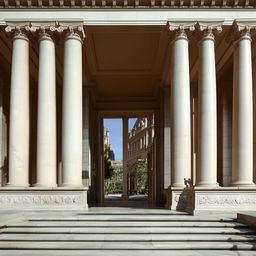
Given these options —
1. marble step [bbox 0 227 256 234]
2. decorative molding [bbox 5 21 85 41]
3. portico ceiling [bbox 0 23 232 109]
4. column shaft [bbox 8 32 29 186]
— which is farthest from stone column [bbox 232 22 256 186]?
column shaft [bbox 8 32 29 186]

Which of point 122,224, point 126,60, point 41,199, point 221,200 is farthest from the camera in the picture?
point 126,60

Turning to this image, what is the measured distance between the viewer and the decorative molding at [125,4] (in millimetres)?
35625

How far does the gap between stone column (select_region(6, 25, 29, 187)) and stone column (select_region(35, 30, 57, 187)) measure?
1308mm

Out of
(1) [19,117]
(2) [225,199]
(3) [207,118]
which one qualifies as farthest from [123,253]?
(1) [19,117]

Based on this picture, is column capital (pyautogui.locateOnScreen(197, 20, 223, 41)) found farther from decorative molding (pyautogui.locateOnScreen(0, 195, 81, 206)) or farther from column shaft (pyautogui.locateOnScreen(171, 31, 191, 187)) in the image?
decorative molding (pyautogui.locateOnScreen(0, 195, 81, 206))

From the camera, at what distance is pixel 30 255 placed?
789 inches

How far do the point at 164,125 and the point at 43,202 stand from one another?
22422 millimetres

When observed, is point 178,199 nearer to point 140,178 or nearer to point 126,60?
point 126,60

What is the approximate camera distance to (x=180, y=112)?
35.2m

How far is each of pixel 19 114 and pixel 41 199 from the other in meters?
7.42

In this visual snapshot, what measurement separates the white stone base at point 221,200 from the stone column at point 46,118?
11702 millimetres

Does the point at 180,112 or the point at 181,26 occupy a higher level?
the point at 181,26

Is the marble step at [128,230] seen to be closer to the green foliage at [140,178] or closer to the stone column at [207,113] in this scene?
the stone column at [207,113]

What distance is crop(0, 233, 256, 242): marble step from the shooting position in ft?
73.5
